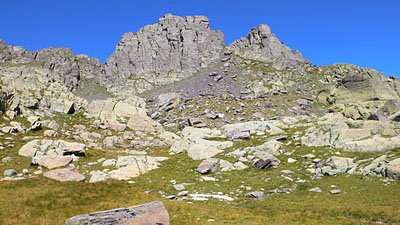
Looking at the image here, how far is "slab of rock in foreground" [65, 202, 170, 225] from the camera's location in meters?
16.0

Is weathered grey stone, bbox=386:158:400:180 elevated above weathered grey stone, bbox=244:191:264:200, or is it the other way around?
weathered grey stone, bbox=386:158:400:180

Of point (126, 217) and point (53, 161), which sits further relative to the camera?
point (53, 161)

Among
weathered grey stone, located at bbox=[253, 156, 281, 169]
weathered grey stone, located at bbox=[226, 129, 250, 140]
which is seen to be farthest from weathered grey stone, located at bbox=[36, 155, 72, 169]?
weathered grey stone, located at bbox=[226, 129, 250, 140]

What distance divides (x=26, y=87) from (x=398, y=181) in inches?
4635

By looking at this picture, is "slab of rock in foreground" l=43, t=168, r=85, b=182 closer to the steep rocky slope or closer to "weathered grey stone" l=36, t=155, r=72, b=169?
the steep rocky slope

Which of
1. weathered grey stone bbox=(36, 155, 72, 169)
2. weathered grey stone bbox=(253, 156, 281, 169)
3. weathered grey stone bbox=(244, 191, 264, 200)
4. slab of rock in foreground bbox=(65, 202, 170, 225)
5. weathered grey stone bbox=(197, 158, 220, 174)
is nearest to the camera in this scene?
slab of rock in foreground bbox=(65, 202, 170, 225)

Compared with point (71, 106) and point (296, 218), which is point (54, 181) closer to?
point (296, 218)

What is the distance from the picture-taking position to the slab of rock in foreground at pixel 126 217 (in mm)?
15961

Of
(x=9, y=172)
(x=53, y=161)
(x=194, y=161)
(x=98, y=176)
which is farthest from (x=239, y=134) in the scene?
(x=9, y=172)

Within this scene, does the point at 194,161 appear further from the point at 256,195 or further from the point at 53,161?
the point at 53,161

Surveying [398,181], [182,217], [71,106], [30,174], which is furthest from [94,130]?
[398,181]

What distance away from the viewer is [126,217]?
53.4 feet

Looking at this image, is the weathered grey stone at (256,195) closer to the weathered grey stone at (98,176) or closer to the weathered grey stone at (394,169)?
the weathered grey stone at (394,169)

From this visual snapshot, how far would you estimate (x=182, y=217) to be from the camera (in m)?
21.7
